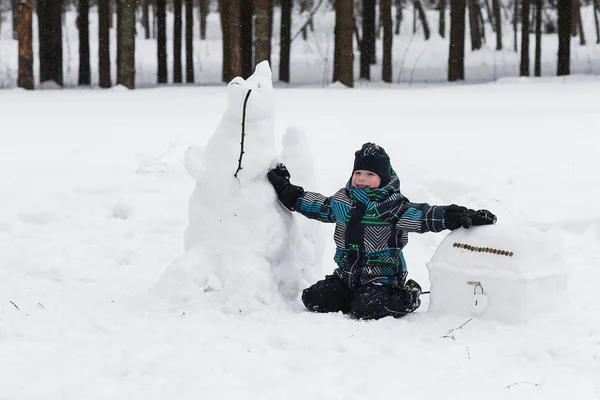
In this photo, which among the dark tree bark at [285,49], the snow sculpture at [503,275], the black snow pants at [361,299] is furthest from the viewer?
the dark tree bark at [285,49]

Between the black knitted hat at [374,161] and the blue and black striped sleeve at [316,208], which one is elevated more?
the black knitted hat at [374,161]

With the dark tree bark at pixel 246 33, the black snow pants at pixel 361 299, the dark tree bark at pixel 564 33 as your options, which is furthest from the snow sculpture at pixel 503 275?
the dark tree bark at pixel 564 33

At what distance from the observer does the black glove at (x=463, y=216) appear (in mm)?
4820

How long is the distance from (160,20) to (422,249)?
15972mm

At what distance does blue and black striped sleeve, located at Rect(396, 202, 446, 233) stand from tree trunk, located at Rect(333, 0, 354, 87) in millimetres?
12036

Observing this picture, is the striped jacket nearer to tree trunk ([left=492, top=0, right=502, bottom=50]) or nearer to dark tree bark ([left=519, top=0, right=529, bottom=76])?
dark tree bark ([left=519, top=0, right=529, bottom=76])

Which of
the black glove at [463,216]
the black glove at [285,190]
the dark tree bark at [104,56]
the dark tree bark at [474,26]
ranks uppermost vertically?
the dark tree bark at [474,26]

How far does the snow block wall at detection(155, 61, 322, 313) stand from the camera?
16.4ft

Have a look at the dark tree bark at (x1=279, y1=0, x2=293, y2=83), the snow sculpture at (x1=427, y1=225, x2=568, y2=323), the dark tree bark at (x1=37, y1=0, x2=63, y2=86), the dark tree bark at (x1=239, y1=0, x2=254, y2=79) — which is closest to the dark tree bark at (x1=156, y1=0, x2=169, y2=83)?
the dark tree bark at (x1=239, y1=0, x2=254, y2=79)

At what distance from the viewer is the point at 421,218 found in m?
4.94

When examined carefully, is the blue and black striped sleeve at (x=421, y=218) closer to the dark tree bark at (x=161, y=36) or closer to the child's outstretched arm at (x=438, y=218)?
the child's outstretched arm at (x=438, y=218)

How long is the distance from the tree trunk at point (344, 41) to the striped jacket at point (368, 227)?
11.8 m

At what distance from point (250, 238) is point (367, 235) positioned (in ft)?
2.38

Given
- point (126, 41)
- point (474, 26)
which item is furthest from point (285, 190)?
point (474, 26)
